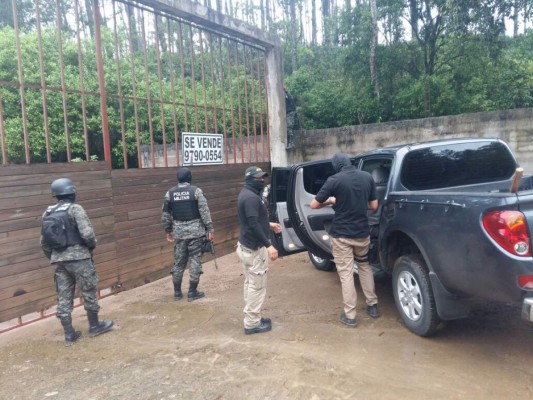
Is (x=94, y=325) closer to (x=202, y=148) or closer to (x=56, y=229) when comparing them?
(x=56, y=229)

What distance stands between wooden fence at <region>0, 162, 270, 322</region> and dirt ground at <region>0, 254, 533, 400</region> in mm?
546

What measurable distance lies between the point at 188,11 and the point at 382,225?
4942 millimetres

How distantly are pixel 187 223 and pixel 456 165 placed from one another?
318 cm

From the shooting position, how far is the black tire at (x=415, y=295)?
3566mm

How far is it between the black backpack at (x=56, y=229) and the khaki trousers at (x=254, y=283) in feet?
5.54

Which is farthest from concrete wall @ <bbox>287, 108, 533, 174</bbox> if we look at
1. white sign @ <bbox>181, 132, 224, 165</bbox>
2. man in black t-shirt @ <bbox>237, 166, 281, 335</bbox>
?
man in black t-shirt @ <bbox>237, 166, 281, 335</bbox>

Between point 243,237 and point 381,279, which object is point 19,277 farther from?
point 381,279

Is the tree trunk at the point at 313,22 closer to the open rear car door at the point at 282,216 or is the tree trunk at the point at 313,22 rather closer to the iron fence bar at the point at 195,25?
the iron fence bar at the point at 195,25

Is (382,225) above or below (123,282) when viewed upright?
above

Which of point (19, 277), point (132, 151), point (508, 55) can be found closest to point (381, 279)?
point (19, 277)

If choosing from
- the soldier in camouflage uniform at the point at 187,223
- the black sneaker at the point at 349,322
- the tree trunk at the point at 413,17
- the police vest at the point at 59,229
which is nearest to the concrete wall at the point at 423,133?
the tree trunk at the point at 413,17

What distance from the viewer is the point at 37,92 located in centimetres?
1134

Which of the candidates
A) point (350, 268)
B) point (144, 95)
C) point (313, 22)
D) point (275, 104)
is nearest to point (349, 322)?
point (350, 268)

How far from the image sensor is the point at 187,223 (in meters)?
5.32
